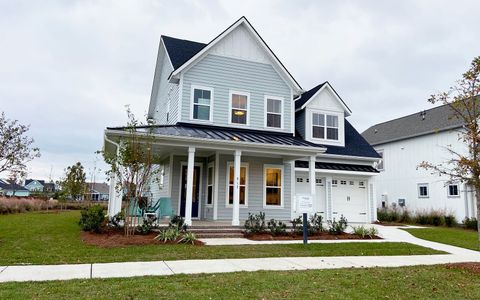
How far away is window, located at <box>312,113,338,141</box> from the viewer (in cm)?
1908

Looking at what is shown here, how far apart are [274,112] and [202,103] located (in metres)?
3.45

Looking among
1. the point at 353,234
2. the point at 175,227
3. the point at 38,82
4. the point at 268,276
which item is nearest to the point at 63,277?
the point at 268,276

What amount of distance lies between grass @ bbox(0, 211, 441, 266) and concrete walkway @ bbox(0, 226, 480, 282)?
524 mm

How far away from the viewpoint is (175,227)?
11672 mm

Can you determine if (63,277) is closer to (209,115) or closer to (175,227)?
(175,227)

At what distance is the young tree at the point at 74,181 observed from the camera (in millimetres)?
26391

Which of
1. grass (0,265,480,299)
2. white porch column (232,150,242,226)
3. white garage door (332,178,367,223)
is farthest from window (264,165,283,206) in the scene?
grass (0,265,480,299)

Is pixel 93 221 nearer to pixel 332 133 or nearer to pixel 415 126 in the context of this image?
pixel 332 133

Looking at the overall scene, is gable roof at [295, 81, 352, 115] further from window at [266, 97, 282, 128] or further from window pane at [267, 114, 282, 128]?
window pane at [267, 114, 282, 128]

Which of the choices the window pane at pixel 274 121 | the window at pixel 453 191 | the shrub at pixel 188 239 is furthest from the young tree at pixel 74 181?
the window at pixel 453 191

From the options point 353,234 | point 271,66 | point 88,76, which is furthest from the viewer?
point 88,76

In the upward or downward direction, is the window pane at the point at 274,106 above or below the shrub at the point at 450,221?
above

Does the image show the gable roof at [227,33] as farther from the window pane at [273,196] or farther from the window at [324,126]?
the window pane at [273,196]

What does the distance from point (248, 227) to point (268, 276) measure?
240 inches
